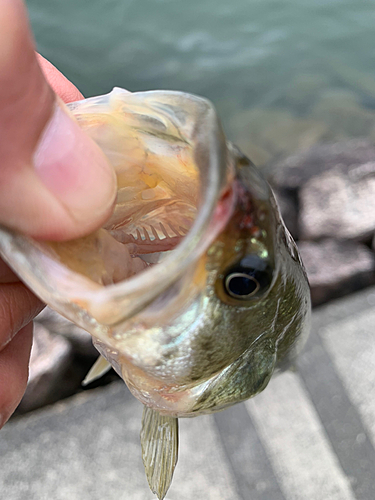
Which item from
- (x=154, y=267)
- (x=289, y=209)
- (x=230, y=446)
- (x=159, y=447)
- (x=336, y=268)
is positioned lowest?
(x=230, y=446)

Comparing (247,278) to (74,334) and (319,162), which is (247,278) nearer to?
(74,334)

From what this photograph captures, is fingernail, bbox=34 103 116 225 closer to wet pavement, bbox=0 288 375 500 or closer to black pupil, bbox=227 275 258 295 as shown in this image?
black pupil, bbox=227 275 258 295

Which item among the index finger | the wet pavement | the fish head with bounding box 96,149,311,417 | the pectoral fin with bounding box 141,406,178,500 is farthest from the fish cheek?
the wet pavement

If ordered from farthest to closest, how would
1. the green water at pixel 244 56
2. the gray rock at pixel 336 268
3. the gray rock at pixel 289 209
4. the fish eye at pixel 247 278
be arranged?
1. the green water at pixel 244 56
2. the gray rock at pixel 289 209
3. the gray rock at pixel 336 268
4. the fish eye at pixel 247 278

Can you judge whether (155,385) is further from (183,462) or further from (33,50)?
(183,462)

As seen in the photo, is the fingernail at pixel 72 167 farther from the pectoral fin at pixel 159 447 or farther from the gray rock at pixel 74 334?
the gray rock at pixel 74 334

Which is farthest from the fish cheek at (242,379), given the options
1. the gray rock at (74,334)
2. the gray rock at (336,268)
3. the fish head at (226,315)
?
the gray rock at (336,268)

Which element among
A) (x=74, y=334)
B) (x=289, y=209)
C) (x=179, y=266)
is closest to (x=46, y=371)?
(x=74, y=334)
